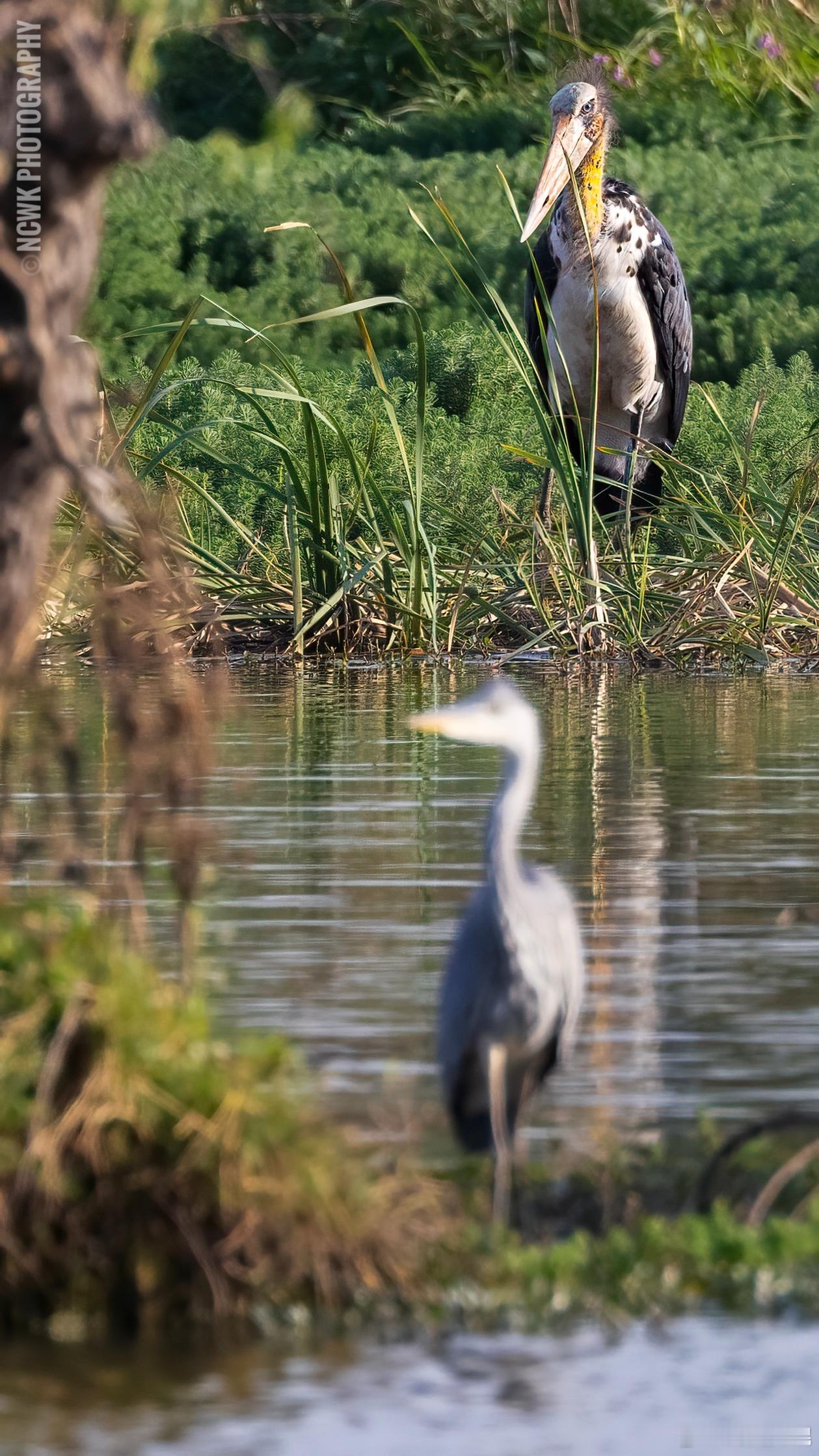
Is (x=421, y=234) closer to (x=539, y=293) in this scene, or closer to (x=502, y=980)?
(x=539, y=293)

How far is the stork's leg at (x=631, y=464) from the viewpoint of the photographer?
12.4 m

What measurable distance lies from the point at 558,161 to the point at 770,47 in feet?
35.6

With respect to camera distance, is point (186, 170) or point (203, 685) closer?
point (203, 685)

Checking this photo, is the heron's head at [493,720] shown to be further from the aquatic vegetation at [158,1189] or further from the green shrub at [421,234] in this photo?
the green shrub at [421,234]

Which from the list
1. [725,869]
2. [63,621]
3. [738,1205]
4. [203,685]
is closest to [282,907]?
[725,869]

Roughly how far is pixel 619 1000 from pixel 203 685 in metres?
6.79

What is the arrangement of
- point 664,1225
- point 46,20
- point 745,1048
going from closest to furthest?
point 46,20
point 664,1225
point 745,1048

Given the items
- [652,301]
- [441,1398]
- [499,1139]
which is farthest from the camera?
[652,301]

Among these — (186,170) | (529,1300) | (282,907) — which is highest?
(186,170)

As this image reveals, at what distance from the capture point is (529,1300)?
398 centimetres

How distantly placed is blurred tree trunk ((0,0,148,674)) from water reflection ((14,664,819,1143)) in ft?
1.91

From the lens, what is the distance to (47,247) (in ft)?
12.8

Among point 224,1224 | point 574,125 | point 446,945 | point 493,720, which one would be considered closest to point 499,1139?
point 224,1224

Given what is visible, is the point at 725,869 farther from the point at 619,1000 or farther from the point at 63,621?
the point at 63,621
